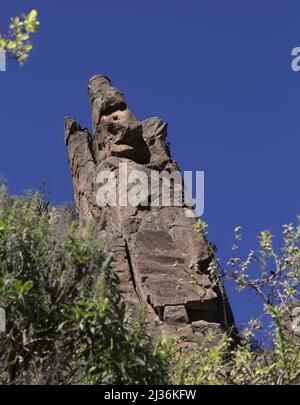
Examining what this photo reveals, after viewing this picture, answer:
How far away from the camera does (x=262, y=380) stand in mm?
12289

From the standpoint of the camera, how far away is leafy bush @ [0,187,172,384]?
987 cm

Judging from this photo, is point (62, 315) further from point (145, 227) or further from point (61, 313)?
point (145, 227)

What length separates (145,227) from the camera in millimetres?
34656

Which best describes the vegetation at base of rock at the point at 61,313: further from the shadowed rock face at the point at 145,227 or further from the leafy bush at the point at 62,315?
the shadowed rock face at the point at 145,227

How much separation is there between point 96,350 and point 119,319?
54 centimetres

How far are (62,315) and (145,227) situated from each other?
80.2ft

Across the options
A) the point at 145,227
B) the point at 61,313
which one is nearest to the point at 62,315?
the point at 61,313

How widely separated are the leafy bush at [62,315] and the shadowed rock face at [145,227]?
43.1 feet

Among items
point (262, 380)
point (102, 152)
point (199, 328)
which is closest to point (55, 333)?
point (262, 380)

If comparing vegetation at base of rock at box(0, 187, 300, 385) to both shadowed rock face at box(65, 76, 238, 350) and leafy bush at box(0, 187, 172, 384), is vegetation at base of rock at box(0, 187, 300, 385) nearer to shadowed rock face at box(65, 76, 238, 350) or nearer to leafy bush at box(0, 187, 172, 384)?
leafy bush at box(0, 187, 172, 384)

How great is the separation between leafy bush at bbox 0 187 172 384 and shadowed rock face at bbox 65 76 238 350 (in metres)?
13.1

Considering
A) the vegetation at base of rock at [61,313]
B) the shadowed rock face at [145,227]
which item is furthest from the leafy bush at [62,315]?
the shadowed rock face at [145,227]

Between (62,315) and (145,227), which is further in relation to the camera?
(145,227)

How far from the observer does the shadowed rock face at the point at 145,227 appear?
30.7 m
